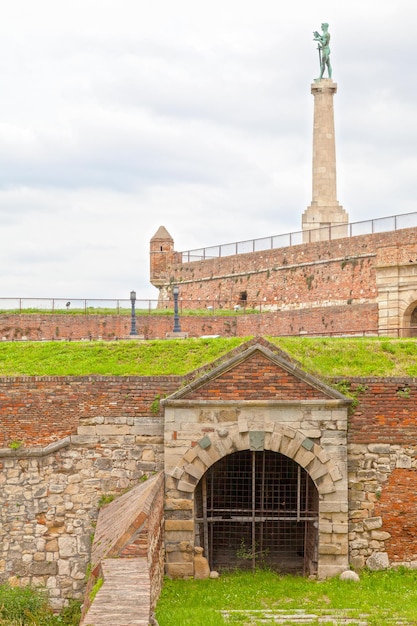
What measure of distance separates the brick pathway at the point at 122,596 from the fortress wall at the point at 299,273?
1904 cm

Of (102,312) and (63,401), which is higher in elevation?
(102,312)

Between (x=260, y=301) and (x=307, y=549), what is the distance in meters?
27.1

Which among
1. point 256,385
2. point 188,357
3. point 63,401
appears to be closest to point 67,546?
point 63,401

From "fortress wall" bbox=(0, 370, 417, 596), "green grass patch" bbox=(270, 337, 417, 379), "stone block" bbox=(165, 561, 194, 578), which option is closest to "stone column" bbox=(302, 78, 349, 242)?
"green grass patch" bbox=(270, 337, 417, 379)

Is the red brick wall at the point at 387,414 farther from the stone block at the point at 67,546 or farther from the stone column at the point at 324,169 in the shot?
the stone column at the point at 324,169

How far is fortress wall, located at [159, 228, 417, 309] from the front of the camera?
122 feet

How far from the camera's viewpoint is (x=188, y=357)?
17938 millimetres

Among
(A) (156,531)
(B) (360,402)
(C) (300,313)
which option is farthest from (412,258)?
(A) (156,531)

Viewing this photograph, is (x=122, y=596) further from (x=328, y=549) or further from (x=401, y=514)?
(x=401, y=514)

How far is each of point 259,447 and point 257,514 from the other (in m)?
1.70

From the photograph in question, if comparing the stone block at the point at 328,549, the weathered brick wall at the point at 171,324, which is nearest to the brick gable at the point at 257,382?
the stone block at the point at 328,549

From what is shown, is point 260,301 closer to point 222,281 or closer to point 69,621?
point 222,281

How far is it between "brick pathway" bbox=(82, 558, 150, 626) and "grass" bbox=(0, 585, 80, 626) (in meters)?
3.10

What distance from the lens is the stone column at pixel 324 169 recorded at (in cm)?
4478
